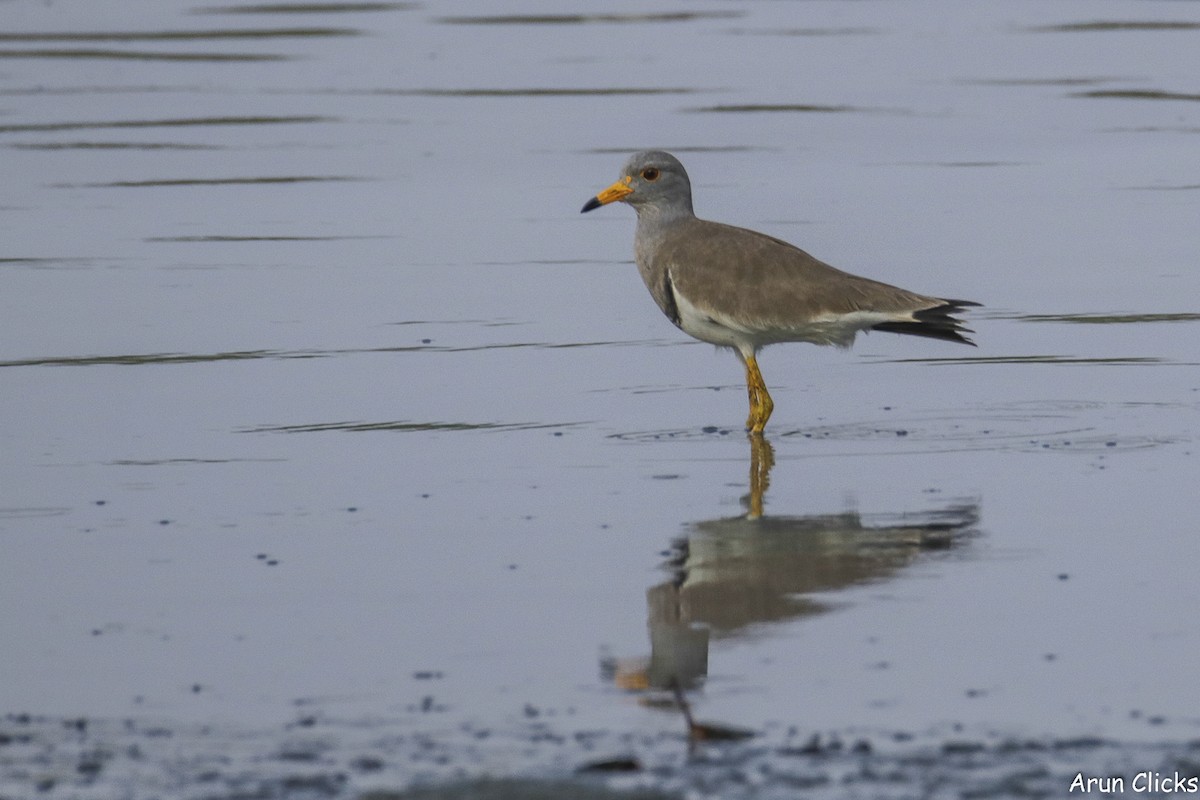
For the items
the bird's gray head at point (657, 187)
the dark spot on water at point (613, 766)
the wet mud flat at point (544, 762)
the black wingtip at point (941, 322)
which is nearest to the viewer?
the wet mud flat at point (544, 762)

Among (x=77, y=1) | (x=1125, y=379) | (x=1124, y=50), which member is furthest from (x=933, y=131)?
(x=77, y=1)

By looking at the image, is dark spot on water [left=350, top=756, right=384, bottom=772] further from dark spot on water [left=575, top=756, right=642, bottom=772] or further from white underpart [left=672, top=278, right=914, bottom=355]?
white underpart [left=672, top=278, right=914, bottom=355]

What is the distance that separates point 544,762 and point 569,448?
174 inches

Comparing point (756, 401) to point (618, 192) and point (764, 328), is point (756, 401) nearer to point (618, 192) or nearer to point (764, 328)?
point (764, 328)

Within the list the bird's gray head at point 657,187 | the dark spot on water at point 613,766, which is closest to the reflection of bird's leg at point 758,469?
the bird's gray head at point 657,187

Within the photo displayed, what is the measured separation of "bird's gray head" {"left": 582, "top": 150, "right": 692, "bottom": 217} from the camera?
39.6 ft

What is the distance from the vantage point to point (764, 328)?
11.1m

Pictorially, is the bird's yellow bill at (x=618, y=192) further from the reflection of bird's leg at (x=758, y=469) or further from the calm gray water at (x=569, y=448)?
the reflection of bird's leg at (x=758, y=469)

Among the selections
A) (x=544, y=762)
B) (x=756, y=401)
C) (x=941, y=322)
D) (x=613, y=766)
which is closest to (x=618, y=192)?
(x=756, y=401)

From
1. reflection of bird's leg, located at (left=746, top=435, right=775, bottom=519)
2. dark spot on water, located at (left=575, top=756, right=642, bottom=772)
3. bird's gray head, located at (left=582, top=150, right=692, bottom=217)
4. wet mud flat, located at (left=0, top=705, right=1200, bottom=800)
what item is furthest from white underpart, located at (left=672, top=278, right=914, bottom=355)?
dark spot on water, located at (left=575, top=756, right=642, bottom=772)

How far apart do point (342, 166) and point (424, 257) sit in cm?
391

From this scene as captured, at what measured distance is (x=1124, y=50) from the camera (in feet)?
81.7

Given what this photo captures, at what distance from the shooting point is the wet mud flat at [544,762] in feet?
18.2

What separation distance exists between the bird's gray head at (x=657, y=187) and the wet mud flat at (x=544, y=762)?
6.00 m
